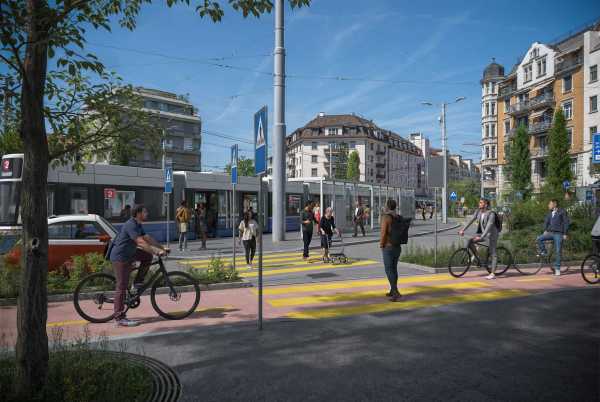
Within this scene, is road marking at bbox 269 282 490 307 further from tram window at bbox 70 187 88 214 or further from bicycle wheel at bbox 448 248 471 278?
tram window at bbox 70 187 88 214

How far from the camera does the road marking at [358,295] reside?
739 centimetres

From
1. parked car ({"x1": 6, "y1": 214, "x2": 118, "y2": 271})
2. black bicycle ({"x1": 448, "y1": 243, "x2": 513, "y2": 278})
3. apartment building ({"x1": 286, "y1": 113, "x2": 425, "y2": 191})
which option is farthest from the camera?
apartment building ({"x1": 286, "y1": 113, "x2": 425, "y2": 191})

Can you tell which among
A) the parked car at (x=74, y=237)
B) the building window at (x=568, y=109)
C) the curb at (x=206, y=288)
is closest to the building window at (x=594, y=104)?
the building window at (x=568, y=109)

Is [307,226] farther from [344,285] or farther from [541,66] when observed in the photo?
[541,66]

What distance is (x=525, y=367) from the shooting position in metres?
4.17

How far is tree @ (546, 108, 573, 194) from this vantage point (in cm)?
3950

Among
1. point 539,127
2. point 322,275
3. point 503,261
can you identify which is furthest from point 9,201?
point 539,127

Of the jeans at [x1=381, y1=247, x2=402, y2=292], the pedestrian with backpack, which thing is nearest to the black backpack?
the pedestrian with backpack

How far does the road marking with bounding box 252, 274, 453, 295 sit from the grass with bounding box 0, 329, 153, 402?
4.55 metres

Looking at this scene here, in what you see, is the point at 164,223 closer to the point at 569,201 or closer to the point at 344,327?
the point at 344,327

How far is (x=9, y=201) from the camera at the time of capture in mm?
11641

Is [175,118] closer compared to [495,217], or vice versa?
[495,217]

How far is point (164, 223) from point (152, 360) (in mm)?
14962

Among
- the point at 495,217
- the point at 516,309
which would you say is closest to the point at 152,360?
the point at 516,309
